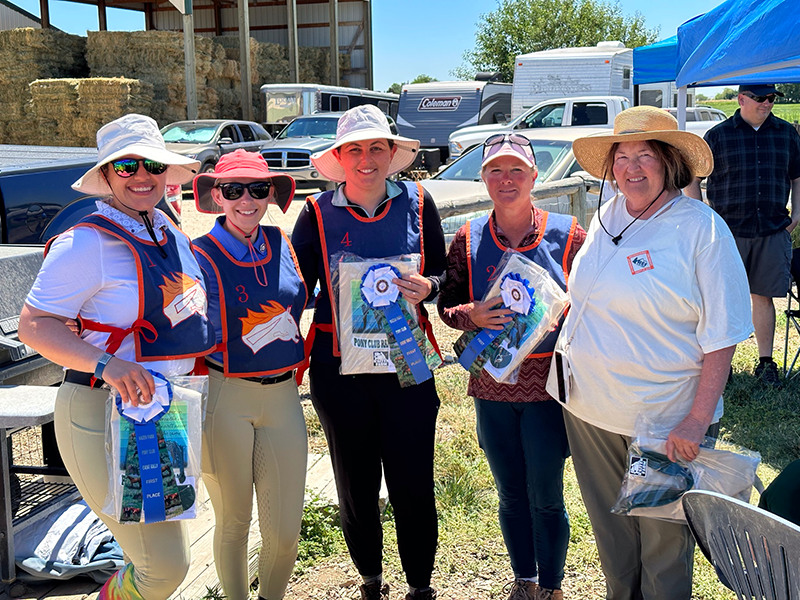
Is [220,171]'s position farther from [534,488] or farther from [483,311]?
[534,488]

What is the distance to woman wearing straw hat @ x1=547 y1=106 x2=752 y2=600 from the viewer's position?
2328 millimetres

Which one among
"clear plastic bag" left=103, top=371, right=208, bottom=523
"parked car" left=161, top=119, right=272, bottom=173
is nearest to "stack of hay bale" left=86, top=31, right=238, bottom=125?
"parked car" left=161, top=119, right=272, bottom=173

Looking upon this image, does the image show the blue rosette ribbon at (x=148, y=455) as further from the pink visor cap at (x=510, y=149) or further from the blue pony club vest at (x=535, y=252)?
the pink visor cap at (x=510, y=149)

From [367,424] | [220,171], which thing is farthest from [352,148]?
[367,424]

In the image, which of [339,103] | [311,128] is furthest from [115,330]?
[339,103]

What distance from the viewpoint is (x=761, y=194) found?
5.56 metres

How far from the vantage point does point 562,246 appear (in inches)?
115

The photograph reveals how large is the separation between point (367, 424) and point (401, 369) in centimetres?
27

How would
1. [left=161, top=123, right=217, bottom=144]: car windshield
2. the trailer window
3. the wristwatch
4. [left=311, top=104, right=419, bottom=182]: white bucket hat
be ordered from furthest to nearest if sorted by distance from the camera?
the trailer window, [left=161, top=123, right=217, bottom=144]: car windshield, [left=311, top=104, right=419, bottom=182]: white bucket hat, the wristwatch

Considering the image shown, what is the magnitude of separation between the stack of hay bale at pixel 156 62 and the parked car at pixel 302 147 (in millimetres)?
5568

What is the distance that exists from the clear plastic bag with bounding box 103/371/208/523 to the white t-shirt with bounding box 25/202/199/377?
0.13 meters

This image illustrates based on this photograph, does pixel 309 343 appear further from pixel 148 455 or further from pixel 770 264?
pixel 770 264

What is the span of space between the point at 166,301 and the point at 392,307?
800mm

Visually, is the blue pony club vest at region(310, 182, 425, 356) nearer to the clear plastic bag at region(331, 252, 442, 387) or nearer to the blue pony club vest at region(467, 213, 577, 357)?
the clear plastic bag at region(331, 252, 442, 387)
